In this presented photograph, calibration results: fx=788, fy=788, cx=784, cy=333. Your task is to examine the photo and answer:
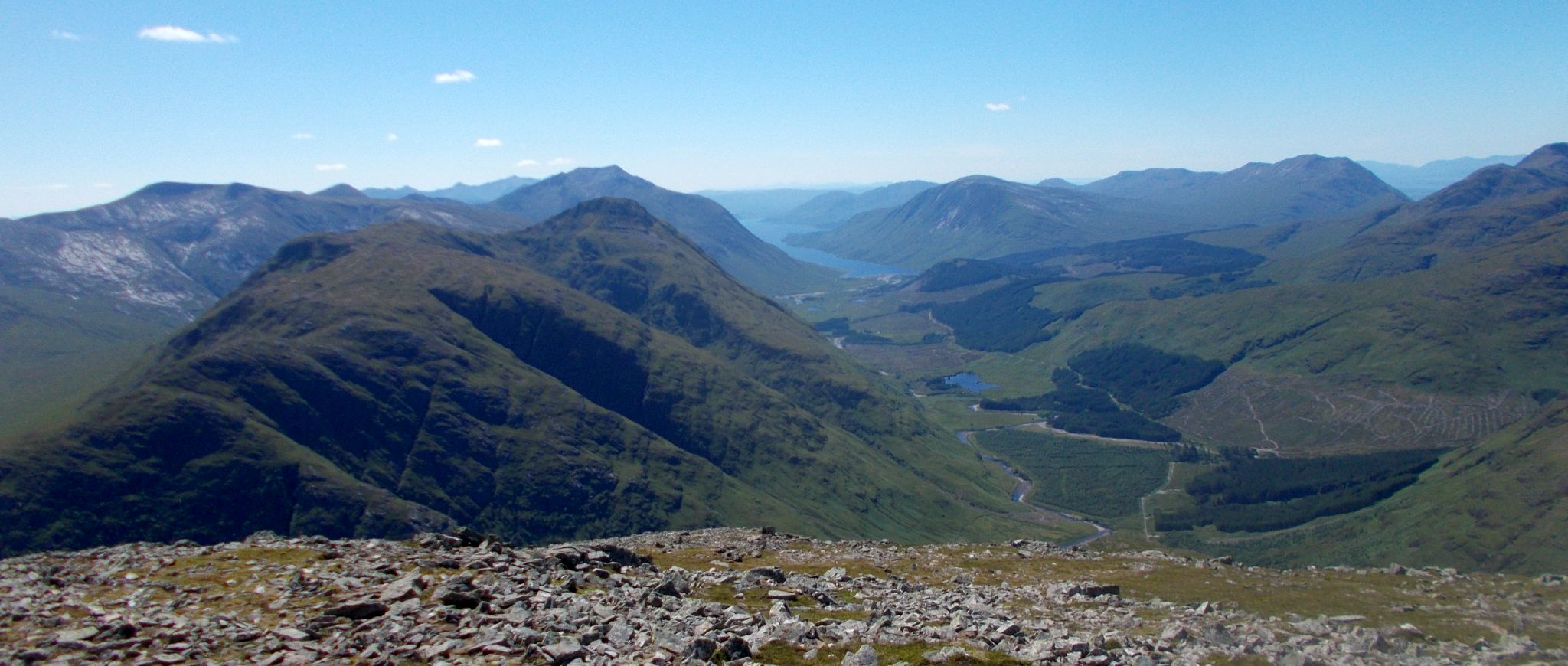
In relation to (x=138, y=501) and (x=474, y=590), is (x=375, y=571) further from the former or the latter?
(x=138, y=501)

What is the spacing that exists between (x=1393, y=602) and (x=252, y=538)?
2960 inches

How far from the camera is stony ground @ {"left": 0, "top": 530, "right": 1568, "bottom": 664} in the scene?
26266 millimetres

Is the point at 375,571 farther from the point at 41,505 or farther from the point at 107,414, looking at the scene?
the point at 107,414

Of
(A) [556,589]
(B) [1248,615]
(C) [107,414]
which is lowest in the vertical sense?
(C) [107,414]

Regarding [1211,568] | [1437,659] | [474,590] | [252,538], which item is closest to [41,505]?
[252,538]

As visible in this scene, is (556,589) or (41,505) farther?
(41,505)

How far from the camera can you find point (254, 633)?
2667cm

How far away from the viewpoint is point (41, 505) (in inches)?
6555

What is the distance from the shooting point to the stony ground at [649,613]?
26266 millimetres

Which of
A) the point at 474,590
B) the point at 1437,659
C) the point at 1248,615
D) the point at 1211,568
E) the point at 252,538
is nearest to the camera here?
the point at 474,590

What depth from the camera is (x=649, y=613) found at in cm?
3169

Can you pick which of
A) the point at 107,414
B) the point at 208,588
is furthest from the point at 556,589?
the point at 107,414

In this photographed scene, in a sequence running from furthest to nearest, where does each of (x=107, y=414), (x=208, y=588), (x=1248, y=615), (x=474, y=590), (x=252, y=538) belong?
(x=107, y=414) → (x=252, y=538) → (x=1248, y=615) → (x=208, y=588) → (x=474, y=590)

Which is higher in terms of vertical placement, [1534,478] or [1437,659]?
[1437,659]
